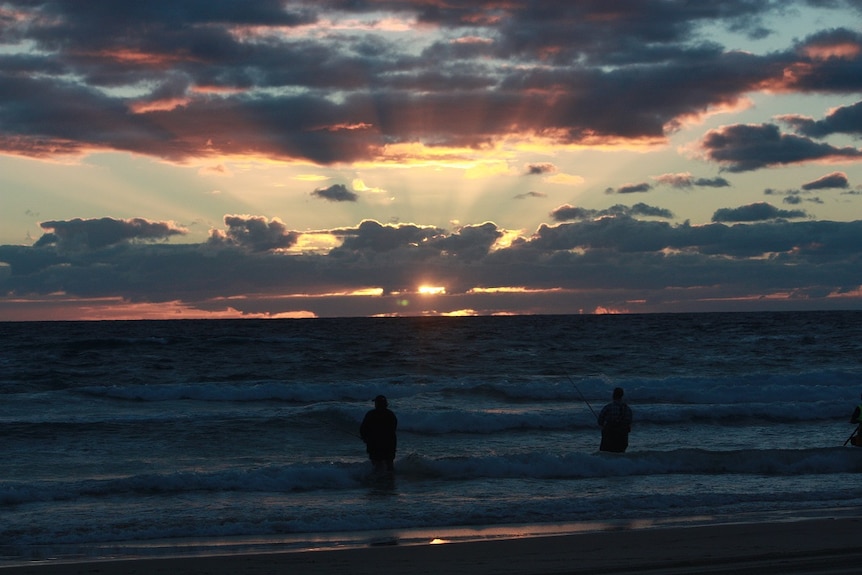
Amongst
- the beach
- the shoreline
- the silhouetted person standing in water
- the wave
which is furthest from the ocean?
the beach

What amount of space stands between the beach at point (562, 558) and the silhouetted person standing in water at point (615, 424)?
16.7 ft

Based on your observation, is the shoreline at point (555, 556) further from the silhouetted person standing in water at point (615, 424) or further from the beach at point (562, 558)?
the silhouetted person standing in water at point (615, 424)

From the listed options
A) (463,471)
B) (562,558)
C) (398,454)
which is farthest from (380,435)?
(562,558)

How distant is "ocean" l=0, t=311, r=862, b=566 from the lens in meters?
11.9

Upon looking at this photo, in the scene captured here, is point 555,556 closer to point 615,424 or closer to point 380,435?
point 380,435

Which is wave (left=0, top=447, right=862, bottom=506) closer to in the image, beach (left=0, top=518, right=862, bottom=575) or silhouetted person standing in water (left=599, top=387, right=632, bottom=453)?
silhouetted person standing in water (left=599, top=387, right=632, bottom=453)

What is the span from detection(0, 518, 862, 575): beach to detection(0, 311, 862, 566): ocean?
0.71 m

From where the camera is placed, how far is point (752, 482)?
593 inches

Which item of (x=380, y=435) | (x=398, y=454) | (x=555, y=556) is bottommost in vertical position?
(x=398, y=454)

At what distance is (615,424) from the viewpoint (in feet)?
52.6

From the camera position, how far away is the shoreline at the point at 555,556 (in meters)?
9.08

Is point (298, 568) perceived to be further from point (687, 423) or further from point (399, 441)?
point (687, 423)

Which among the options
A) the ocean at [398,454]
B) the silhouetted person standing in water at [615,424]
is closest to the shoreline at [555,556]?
the ocean at [398,454]

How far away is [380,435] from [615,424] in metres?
4.07
